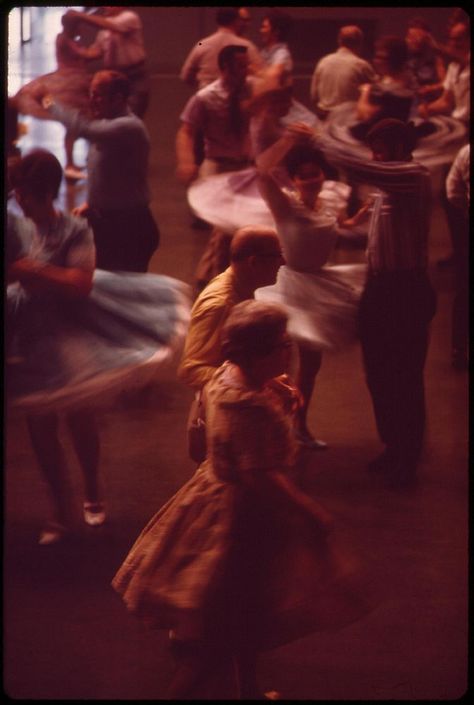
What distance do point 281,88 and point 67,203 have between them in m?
3.38

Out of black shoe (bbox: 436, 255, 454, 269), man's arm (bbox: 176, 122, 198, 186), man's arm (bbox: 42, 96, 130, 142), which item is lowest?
black shoe (bbox: 436, 255, 454, 269)

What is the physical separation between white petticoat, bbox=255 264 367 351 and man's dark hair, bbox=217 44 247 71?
1890mm

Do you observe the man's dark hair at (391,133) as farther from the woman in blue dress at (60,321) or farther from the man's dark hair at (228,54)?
the man's dark hair at (228,54)

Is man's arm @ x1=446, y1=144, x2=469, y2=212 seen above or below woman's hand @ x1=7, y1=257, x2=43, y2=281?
below

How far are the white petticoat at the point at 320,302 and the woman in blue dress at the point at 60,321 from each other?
785 millimetres

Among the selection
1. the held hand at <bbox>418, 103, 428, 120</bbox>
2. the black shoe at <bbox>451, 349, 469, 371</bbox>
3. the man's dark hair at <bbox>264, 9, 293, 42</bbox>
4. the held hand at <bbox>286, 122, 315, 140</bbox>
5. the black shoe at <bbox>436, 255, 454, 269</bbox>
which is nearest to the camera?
the held hand at <bbox>286, 122, 315, 140</bbox>

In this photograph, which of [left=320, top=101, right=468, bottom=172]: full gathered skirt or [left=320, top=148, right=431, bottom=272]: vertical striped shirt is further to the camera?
[left=320, top=101, right=468, bottom=172]: full gathered skirt

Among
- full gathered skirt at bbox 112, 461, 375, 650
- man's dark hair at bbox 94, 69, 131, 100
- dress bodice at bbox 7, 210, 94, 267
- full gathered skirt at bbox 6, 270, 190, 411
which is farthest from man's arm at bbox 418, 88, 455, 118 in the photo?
full gathered skirt at bbox 112, 461, 375, 650

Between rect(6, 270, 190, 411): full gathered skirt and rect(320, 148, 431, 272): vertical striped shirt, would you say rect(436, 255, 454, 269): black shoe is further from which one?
rect(6, 270, 190, 411): full gathered skirt

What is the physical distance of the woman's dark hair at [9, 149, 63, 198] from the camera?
4.41m

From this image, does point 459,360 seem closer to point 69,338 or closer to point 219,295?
point 69,338

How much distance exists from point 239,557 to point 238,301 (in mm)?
877

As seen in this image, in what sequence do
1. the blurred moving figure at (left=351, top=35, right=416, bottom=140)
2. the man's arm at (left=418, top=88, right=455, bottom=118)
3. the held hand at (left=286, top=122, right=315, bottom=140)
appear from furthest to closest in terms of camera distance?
the man's arm at (left=418, top=88, right=455, bottom=118)
the blurred moving figure at (left=351, top=35, right=416, bottom=140)
the held hand at (left=286, top=122, right=315, bottom=140)

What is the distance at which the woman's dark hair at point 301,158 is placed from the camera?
5.17 meters
